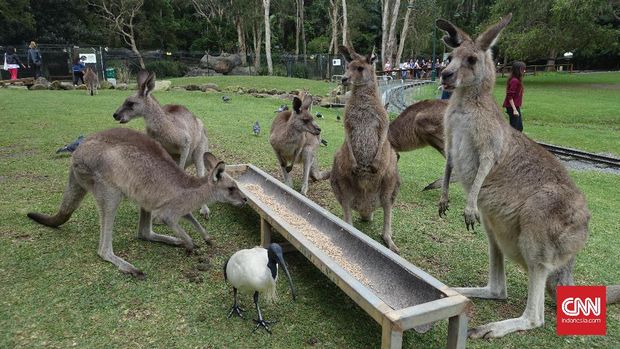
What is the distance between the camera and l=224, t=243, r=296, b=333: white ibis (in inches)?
94.8

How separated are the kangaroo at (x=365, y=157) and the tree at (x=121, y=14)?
96.2ft

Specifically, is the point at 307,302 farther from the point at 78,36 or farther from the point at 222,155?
the point at 78,36

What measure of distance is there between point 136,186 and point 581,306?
9.51ft

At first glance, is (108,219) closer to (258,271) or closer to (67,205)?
(67,205)

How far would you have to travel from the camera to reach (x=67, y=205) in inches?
131

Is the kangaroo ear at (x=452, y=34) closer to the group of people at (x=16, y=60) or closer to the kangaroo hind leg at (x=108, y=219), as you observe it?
the kangaroo hind leg at (x=108, y=219)

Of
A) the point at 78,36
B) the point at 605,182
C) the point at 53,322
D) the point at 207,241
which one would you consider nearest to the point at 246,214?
the point at 207,241

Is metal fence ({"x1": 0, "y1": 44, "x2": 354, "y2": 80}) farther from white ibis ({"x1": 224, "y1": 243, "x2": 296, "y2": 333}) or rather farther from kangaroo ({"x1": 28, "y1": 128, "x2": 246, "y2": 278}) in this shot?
white ibis ({"x1": 224, "y1": 243, "x2": 296, "y2": 333})

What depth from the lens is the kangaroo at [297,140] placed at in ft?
16.6

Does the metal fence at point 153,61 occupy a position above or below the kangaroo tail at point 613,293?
above

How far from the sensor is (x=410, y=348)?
240cm

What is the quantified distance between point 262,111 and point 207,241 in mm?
8240

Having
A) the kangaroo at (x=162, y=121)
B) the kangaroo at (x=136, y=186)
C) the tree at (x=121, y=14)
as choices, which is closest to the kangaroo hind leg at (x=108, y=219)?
the kangaroo at (x=136, y=186)

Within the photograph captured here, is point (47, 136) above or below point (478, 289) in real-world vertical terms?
above
